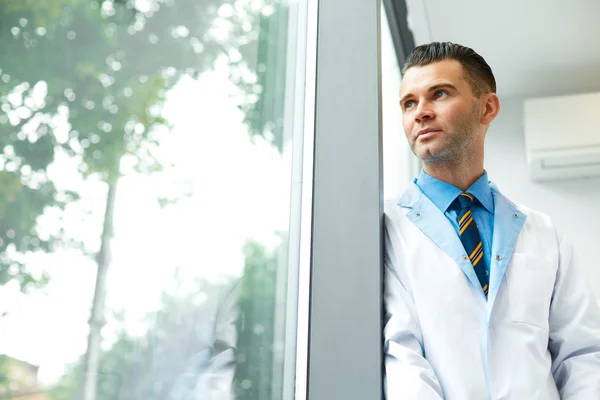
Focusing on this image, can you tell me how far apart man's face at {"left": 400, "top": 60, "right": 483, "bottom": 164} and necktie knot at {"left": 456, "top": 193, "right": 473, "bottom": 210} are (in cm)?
9

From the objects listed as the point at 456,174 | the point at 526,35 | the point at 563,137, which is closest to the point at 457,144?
the point at 456,174

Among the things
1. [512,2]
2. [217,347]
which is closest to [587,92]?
[512,2]

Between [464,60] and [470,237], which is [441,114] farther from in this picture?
[470,237]

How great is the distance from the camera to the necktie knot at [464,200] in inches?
60.1

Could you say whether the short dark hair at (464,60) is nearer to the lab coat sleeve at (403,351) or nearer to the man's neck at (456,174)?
the man's neck at (456,174)

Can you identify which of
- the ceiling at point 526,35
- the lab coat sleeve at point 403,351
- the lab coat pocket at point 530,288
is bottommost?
the lab coat sleeve at point 403,351

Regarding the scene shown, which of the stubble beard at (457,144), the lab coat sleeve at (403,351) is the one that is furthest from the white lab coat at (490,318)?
the stubble beard at (457,144)

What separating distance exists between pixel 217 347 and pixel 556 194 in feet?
8.82

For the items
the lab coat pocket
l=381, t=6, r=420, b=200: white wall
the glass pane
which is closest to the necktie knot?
the lab coat pocket

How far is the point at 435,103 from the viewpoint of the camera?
155 centimetres

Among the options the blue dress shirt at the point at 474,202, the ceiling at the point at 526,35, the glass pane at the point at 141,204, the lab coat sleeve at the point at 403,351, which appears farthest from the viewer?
the ceiling at the point at 526,35

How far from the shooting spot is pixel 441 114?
1529 millimetres

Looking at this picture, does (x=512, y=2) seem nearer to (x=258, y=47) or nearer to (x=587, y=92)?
(x=587, y=92)

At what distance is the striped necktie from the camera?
1.41m
